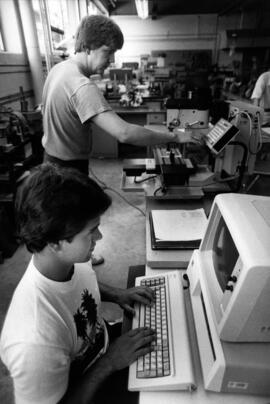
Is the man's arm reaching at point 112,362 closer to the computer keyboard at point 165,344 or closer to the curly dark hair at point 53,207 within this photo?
the computer keyboard at point 165,344

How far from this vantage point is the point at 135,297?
34.6 inches

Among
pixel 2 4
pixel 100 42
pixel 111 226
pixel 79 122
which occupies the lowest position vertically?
pixel 111 226

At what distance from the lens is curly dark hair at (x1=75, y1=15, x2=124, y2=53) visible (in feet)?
4.71

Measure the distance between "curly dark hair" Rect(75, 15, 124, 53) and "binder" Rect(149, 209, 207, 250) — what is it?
942mm

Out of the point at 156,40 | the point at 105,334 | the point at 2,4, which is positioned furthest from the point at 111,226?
the point at 156,40

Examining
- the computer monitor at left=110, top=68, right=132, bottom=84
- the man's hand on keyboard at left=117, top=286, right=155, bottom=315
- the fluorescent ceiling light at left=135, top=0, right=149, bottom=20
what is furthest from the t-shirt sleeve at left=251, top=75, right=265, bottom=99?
the man's hand on keyboard at left=117, top=286, right=155, bottom=315

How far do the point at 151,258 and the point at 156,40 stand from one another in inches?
360

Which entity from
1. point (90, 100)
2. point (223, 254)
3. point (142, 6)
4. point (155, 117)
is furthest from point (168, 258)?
point (142, 6)

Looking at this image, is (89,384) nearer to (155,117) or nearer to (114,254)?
(114,254)

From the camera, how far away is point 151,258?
40.8 inches

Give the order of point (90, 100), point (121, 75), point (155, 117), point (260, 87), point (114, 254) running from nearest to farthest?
point (90, 100) → point (114, 254) → point (260, 87) → point (155, 117) → point (121, 75)

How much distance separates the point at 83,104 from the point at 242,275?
1.18 metres

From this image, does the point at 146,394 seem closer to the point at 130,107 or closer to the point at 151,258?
the point at 151,258

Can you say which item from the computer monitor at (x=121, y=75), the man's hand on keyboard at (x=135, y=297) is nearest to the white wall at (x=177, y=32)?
the computer monitor at (x=121, y=75)
